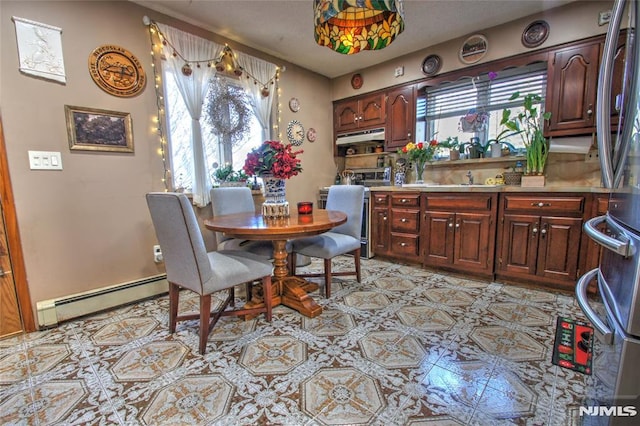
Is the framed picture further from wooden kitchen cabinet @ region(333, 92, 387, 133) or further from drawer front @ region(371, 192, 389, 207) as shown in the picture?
wooden kitchen cabinet @ region(333, 92, 387, 133)

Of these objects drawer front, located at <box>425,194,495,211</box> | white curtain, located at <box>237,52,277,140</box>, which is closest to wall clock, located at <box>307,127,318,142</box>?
white curtain, located at <box>237,52,277,140</box>

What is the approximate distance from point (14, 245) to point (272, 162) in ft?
5.87

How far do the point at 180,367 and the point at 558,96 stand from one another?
3.61 metres

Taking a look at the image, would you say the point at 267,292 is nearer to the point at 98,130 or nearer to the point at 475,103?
the point at 98,130

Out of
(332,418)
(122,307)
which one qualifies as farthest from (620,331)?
(122,307)

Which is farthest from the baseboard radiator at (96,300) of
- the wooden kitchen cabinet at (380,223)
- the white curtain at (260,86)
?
the wooden kitchen cabinet at (380,223)

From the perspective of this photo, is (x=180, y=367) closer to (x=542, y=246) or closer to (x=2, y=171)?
(x=2, y=171)

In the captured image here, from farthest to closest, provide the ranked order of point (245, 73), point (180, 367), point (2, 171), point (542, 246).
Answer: point (245, 73) → point (542, 246) → point (2, 171) → point (180, 367)

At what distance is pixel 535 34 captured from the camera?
2.62 m

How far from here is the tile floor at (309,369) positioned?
3.96 feet

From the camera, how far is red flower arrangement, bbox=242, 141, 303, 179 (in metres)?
1.95

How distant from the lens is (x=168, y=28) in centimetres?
247

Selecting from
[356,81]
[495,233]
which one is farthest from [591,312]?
[356,81]

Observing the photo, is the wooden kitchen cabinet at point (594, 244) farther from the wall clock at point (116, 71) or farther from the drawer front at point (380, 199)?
the wall clock at point (116, 71)
